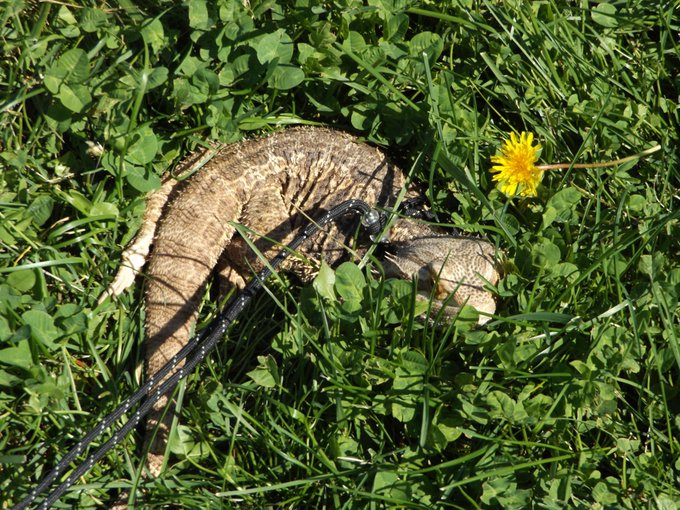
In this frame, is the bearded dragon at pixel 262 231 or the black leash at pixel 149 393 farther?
the bearded dragon at pixel 262 231

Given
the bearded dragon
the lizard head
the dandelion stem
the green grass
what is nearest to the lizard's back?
the bearded dragon

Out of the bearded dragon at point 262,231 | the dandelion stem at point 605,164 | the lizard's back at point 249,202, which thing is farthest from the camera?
the lizard's back at point 249,202

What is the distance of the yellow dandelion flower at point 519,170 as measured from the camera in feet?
13.0

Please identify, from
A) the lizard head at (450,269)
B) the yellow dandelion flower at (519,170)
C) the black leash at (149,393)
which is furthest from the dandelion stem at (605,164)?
the black leash at (149,393)

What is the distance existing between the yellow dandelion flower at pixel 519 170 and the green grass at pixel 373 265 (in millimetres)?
158

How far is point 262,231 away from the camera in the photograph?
14.5 feet

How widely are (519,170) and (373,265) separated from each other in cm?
93

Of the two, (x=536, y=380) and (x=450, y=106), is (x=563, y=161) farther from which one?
(x=536, y=380)

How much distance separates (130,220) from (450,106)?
6.17ft

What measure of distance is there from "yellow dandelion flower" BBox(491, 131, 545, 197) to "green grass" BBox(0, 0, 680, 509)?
0.16 m

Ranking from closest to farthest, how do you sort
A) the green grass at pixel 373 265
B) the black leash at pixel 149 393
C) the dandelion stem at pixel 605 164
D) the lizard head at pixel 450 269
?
the black leash at pixel 149 393 → the green grass at pixel 373 265 → the lizard head at pixel 450 269 → the dandelion stem at pixel 605 164

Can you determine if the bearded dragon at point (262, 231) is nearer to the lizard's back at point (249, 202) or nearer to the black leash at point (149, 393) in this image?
the lizard's back at point (249, 202)

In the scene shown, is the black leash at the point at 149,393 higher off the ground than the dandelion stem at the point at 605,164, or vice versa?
the dandelion stem at the point at 605,164

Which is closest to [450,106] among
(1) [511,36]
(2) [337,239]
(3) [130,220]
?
(1) [511,36]
